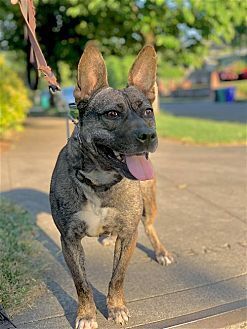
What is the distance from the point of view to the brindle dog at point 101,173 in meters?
3.08

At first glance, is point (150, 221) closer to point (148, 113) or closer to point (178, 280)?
point (178, 280)

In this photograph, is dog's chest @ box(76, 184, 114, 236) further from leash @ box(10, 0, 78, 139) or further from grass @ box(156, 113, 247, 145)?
grass @ box(156, 113, 247, 145)

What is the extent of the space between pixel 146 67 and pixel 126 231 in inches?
47.0

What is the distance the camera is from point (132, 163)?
120 inches

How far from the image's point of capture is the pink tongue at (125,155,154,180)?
3033 mm

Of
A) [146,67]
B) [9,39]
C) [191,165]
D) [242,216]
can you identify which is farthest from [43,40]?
[146,67]

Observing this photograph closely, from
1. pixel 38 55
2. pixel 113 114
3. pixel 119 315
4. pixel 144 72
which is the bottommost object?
pixel 119 315

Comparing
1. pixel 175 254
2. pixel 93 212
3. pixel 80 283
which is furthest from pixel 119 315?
pixel 175 254

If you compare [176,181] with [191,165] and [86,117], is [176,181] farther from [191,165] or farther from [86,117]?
[86,117]

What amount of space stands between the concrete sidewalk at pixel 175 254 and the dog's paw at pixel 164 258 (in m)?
0.06

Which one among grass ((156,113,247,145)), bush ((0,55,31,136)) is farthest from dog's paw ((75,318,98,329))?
grass ((156,113,247,145))

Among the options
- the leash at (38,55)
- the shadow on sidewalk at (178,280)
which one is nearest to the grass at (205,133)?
the shadow on sidewalk at (178,280)

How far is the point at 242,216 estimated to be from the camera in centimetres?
602

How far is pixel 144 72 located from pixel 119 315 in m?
1.74
